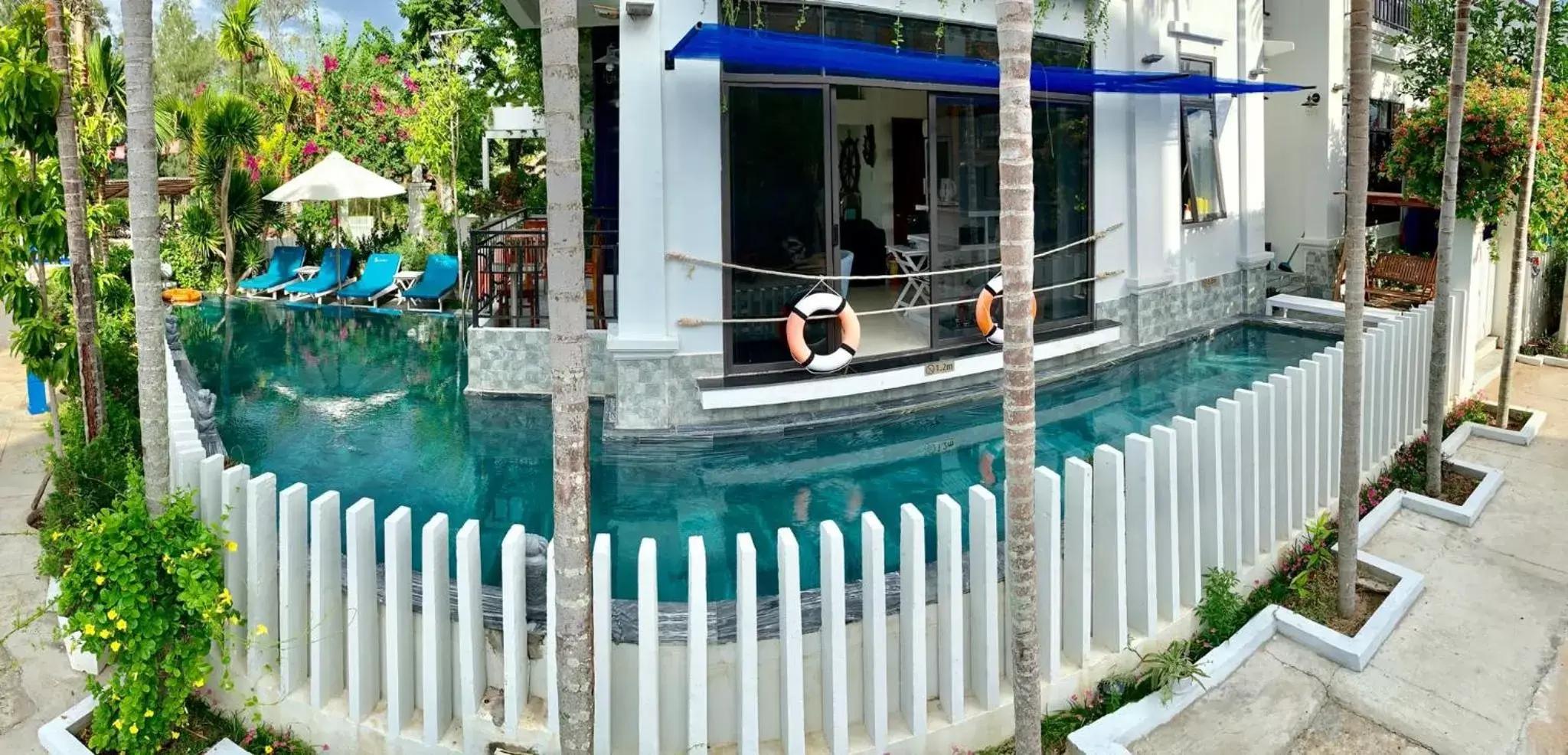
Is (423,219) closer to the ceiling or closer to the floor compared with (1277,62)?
closer to the floor

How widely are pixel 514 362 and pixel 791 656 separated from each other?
6.42 m

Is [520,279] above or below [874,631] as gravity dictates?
above

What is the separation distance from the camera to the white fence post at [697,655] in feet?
11.2

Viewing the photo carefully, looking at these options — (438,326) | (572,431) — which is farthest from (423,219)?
(572,431)

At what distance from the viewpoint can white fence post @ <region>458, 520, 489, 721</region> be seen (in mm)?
3498

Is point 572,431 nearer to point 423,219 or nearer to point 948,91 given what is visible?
point 948,91

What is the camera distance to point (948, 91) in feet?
30.0

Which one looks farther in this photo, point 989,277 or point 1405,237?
point 1405,237

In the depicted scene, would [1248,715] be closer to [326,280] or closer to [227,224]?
[326,280]

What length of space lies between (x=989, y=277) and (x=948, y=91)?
1.80m

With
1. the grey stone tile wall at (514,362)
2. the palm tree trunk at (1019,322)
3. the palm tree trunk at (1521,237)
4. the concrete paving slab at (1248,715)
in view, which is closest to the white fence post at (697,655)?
the palm tree trunk at (1019,322)

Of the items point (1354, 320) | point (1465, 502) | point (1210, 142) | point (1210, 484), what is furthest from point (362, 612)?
point (1210, 142)

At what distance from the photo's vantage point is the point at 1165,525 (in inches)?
174

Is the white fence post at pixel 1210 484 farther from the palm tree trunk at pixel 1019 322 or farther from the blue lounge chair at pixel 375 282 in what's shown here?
the blue lounge chair at pixel 375 282
